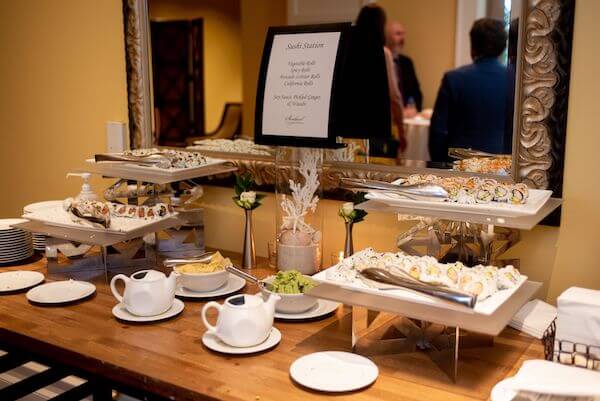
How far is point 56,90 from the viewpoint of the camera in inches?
90.0

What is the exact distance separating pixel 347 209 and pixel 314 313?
0.30 metres

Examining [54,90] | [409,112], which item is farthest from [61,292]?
[409,112]

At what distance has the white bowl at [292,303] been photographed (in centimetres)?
134

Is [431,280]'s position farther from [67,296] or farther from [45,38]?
[45,38]

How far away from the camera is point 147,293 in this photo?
1336mm

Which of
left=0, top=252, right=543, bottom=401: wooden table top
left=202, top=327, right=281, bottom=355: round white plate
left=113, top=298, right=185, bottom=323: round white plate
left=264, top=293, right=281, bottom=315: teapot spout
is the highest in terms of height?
left=264, top=293, right=281, bottom=315: teapot spout

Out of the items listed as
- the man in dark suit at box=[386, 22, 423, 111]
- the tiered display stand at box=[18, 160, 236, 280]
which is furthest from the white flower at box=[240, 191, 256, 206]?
the man in dark suit at box=[386, 22, 423, 111]

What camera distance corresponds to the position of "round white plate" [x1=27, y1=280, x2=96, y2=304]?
4.83ft

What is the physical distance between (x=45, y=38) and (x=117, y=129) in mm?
503

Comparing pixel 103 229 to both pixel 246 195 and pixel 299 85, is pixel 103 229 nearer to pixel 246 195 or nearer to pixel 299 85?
pixel 246 195

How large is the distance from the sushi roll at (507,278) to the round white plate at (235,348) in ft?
1.40

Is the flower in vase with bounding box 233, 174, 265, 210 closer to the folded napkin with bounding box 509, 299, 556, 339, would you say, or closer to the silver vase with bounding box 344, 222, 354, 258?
the silver vase with bounding box 344, 222, 354, 258

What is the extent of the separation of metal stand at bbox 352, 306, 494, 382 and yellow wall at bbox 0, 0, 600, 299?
0.31 meters

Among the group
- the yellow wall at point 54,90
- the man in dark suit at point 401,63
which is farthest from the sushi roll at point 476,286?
the yellow wall at point 54,90
